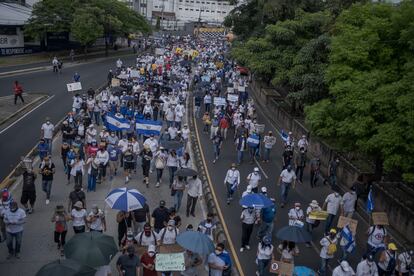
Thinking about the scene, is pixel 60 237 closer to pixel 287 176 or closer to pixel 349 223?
pixel 349 223

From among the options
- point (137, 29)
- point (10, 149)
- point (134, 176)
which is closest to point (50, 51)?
point (137, 29)

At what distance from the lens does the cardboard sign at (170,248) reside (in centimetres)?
1078

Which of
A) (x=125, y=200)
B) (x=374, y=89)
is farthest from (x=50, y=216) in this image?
(x=374, y=89)

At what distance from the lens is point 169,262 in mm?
10078

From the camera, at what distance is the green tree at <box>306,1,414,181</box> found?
14.6 meters

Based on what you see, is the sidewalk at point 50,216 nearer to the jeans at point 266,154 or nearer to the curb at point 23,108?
the jeans at point 266,154

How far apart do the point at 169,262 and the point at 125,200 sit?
2492mm

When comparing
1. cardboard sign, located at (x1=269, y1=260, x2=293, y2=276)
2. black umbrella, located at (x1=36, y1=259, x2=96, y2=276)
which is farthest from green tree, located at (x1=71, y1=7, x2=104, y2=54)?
black umbrella, located at (x1=36, y1=259, x2=96, y2=276)

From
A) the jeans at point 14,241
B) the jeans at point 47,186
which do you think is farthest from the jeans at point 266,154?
the jeans at point 14,241

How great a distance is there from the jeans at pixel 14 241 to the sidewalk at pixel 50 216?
0.75ft

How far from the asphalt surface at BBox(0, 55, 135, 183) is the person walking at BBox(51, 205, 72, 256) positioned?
6.71 metres

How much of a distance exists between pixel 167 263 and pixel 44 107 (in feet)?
77.0

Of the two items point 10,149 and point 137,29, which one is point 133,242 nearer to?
point 10,149

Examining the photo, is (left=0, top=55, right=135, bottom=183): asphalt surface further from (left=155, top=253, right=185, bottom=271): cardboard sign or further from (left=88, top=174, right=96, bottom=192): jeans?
(left=155, top=253, right=185, bottom=271): cardboard sign
